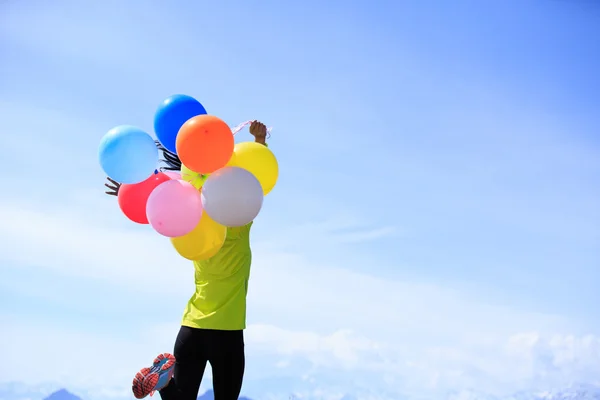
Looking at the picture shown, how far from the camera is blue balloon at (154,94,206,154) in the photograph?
649 cm

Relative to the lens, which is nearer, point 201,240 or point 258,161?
point 201,240

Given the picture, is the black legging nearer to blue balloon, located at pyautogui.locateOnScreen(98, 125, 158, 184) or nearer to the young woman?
the young woman

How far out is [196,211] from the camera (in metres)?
6.10

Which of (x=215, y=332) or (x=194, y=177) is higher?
(x=194, y=177)

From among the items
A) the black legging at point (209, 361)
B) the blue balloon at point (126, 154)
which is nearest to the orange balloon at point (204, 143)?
the blue balloon at point (126, 154)

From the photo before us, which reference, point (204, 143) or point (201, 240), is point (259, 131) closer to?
point (204, 143)

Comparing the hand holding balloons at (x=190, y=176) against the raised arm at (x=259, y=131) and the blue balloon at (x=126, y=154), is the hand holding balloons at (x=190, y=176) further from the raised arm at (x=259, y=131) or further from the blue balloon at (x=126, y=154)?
the raised arm at (x=259, y=131)

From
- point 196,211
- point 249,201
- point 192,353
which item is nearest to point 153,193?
point 196,211

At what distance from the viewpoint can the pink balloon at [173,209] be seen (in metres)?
6.04

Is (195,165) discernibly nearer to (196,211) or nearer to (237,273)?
(196,211)

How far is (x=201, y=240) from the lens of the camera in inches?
243

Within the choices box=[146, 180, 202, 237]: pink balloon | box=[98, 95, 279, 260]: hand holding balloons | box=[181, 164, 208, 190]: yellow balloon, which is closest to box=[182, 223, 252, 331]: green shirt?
box=[98, 95, 279, 260]: hand holding balloons

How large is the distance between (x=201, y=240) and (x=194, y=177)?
2.00 ft

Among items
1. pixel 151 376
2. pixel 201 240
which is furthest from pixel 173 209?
pixel 151 376
